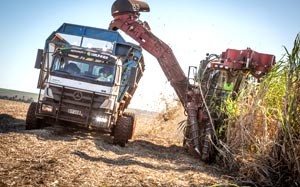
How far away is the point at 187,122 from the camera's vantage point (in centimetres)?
912

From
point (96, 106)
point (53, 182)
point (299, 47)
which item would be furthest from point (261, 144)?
point (96, 106)

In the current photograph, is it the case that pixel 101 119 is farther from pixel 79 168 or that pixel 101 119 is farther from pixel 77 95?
pixel 79 168

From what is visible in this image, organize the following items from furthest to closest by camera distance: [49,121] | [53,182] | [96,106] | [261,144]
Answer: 1. [49,121]
2. [96,106]
3. [261,144]
4. [53,182]

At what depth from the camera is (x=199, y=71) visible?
9578 millimetres

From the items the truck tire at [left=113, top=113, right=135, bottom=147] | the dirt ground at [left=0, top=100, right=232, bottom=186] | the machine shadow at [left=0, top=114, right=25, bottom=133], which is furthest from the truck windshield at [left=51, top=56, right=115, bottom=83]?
the dirt ground at [left=0, top=100, right=232, bottom=186]

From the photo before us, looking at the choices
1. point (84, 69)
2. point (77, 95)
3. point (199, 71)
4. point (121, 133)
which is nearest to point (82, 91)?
point (77, 95)

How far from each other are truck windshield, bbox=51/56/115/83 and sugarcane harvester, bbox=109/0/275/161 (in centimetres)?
231

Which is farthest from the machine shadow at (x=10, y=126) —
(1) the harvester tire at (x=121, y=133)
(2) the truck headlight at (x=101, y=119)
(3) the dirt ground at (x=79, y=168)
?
(1) the harvester tire at (x=121, y=133)

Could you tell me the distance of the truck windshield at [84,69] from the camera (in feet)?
30.1

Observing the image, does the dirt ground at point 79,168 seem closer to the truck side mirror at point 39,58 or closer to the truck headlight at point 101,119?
the truck headlight at point 101,119

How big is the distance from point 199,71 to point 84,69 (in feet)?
10.9

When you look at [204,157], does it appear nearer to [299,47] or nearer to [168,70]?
[299,47]

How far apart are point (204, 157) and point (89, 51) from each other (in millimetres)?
4449

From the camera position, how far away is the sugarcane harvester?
26.8ft
